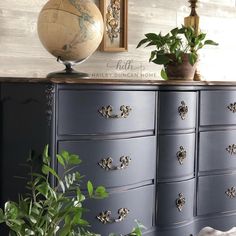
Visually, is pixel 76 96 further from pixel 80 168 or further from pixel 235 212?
pixel 235 212

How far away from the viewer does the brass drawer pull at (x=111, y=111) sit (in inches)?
71.2

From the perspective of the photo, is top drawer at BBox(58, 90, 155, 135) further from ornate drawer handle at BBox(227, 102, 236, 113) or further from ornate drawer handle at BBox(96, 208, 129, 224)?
ornate drawer handle at BBox(227, 102, 236, 113)

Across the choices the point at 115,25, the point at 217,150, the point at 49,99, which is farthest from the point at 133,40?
the point at 49,99

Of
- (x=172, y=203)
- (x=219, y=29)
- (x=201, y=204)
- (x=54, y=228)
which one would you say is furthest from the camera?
(x=219, y=29)

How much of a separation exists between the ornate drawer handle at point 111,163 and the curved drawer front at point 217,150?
430 millimetres

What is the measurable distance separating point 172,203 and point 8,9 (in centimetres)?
107

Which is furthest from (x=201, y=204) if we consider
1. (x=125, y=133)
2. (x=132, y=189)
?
(x=125, y=133)

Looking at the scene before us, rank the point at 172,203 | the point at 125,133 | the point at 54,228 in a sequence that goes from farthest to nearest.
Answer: the point at 172,203 → the point at 125,133 → the point at 54,228

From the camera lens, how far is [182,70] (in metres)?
2.23

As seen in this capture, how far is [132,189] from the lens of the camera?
6.36ft

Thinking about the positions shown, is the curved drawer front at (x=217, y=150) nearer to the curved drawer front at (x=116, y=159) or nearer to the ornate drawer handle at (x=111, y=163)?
the curved drawer front at (x=116, y=159)

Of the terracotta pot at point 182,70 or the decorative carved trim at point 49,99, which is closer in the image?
the decorative carved trim at point 49,99

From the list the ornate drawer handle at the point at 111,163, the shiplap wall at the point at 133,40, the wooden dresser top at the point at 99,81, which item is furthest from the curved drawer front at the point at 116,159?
the shiplap wall at the point at 133,40

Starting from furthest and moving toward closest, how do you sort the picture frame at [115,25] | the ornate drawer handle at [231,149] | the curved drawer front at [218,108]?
1. the picture frame at [115,25]
2. the ornate drawer handle at [231,149]
3. the curved drawer front at [218,108]
